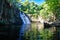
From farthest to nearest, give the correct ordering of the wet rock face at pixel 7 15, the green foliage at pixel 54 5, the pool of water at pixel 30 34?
1. the green foliage at pixel 54 5
2. the wet rock face at pixel 7 15
3. the pool of water at pixel 30 34

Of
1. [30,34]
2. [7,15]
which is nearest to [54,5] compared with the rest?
[7,15]

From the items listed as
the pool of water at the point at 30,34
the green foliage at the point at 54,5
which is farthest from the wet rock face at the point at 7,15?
the pool of water at the point at 30,34

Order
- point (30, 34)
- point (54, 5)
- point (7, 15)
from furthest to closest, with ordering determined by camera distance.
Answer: point (54, 5), point (7, 15), point (30, 34)

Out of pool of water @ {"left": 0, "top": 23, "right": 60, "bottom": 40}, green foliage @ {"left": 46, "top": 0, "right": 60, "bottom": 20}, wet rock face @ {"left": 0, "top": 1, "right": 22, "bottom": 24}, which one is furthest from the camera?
green foliage @ {"left": 46, "top": 0, "right": 60, "bottom": 20}

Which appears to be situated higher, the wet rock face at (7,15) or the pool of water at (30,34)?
the wet rock face at (7,15)

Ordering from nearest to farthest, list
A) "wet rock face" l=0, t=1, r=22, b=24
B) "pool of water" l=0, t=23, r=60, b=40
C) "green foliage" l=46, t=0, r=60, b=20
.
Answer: "pool of water" l=0, t=23, r=60, b=40, "wet rock face" l=0, t=1, r=22, b=24, "green foliage" l=46, t=0, r=60, b=20

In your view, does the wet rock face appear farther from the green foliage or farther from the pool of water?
the pool of water

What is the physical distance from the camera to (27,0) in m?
82.3

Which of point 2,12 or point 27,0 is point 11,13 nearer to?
point 2,12

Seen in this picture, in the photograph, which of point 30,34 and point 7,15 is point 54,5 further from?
point 30,34

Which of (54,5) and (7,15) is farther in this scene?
(54,5)

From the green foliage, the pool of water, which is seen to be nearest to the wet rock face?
the green foliage

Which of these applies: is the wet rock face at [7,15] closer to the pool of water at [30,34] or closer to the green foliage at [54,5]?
the green foliage at [54,5]

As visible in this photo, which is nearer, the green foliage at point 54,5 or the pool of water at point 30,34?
the pool of water at point 30,34
